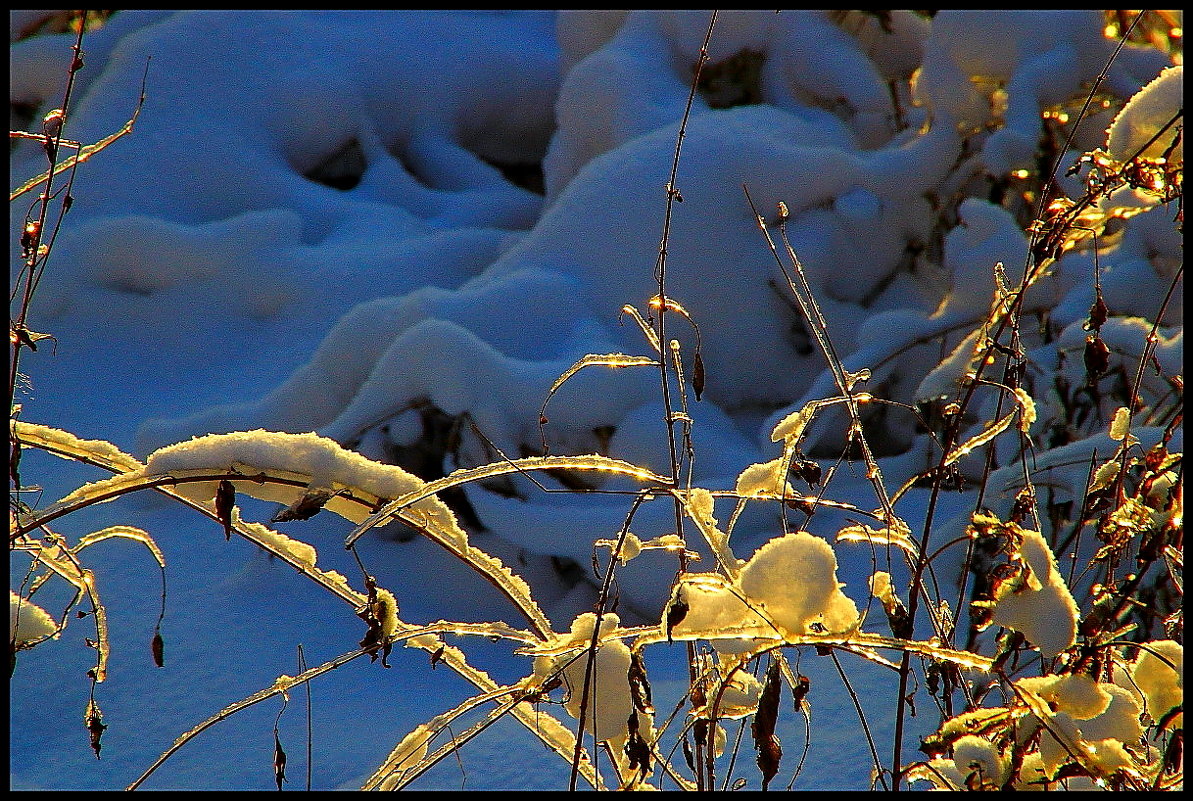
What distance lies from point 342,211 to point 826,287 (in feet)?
7.43

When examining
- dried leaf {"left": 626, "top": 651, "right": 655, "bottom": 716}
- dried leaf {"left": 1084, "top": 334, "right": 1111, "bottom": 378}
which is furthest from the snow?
dried leaf {"left": 1084, "top": 334, "right": 1111, "bottom": 378}

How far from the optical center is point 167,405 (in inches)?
132

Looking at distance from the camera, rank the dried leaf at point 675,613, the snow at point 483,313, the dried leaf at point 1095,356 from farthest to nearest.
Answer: the snow at point 483,313, the dried leaf at point 1095,356, the dried leaf at point 675,613

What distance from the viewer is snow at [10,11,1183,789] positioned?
5.50ft

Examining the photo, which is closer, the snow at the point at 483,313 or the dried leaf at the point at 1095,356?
the dried leaf at the point at 1095,356

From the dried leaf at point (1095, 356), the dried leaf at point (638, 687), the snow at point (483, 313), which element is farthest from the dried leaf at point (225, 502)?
the dried leaf at point (1095, 356)

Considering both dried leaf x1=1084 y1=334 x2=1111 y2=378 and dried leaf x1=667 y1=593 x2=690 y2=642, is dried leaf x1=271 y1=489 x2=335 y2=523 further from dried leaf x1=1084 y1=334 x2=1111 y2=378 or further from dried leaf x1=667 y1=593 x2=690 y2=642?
dried leaf x1=1084 y1=334 x2=1111 y2=378

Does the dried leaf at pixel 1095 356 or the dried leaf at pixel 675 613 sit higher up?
the dried leaf at pixel 1095 356

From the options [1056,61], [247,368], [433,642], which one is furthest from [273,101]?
[433,642]

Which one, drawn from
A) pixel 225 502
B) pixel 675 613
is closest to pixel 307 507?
pixel 225 502

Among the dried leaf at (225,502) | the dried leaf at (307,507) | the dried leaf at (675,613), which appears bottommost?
the dried leaf at (675,613)

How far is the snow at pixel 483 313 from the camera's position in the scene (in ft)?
5.50

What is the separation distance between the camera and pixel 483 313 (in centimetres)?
271

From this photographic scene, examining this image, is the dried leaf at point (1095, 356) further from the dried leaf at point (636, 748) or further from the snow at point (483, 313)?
the dried leaf at point (636, 748)
